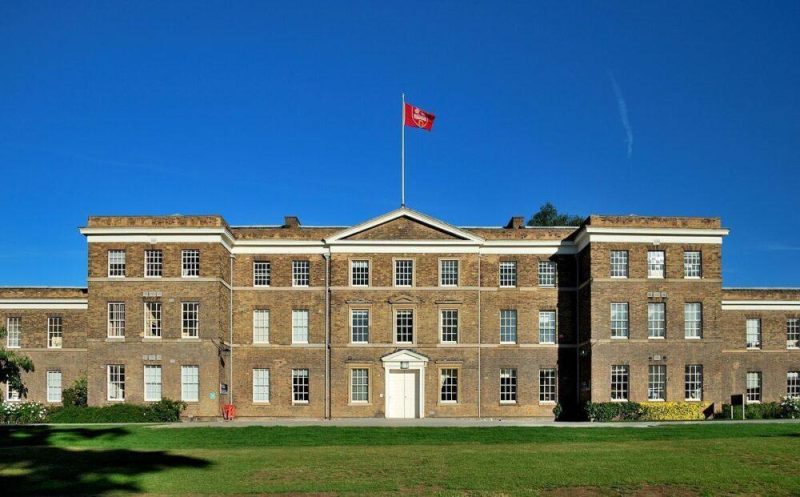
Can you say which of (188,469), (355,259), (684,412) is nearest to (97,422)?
(355,259)

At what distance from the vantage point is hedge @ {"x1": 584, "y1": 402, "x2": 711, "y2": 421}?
39344mm

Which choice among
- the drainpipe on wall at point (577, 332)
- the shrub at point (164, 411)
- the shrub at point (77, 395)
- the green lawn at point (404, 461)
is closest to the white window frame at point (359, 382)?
the shrub at point (164, 411)

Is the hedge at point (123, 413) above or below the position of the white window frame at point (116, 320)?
below

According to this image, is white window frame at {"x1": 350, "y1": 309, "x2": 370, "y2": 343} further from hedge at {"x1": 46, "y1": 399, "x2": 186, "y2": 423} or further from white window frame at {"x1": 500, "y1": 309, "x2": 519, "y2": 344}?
hedge at {"x1": 46, "y1": 399, "x2": 186, "y2": 423}

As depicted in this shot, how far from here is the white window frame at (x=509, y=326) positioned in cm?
4375

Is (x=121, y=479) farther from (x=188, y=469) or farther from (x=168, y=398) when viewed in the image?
(x=168, y=398)

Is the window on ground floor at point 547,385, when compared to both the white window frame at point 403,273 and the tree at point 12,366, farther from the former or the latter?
the tree at point 12,366

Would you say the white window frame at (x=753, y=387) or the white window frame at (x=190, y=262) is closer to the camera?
the white window frame at (x=190, y=262)

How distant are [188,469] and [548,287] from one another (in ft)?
83.7

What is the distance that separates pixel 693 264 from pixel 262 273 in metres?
21.0

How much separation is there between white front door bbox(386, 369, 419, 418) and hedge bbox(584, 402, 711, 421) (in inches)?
335

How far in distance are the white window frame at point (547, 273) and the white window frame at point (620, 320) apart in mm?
4087

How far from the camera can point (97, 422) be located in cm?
3788

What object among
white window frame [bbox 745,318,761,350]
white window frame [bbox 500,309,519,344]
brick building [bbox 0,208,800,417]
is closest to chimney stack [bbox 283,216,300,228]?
brick building [bbox 0,208,800,417]
